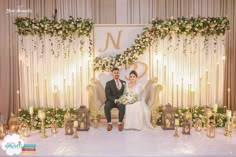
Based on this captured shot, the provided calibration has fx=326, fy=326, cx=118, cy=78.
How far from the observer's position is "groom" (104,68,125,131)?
6702 mm

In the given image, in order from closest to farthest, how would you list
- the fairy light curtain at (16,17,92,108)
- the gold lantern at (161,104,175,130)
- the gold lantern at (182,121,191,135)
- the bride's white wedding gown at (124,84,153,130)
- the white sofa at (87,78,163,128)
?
the gold lantern at (182,121,191,135)
the bride's white wedding gown at (124,84,153,130)
the gold lantern at (161,104,175,130)
the white sofa at (87,78,163,128)
the fairy light curtain at (16,17,92,108)

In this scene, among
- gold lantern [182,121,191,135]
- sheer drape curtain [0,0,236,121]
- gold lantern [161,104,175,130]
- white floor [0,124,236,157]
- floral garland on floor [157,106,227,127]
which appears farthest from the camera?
sheer drape curtain [0,0,236,121]

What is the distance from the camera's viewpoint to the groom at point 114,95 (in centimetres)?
670

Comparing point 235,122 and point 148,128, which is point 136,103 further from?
point 235,122

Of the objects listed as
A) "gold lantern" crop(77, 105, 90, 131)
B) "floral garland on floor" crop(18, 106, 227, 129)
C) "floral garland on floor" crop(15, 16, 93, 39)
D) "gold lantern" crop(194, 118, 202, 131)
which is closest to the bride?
"floral garland on floor" crop(18, 106, 227, 129)

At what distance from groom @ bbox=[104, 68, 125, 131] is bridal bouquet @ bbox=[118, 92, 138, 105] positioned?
88 mm

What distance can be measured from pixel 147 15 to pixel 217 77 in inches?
104

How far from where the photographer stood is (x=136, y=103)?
6617mm

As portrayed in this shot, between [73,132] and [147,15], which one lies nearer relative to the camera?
[73,132]

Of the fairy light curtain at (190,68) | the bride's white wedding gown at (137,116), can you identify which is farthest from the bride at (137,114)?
the fairy light curtain at (190,68)

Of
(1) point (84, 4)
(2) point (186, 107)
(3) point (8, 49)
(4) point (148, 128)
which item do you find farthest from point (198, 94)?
(3) point (8, 49)

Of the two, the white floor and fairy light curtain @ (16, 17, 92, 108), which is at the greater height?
fairy light curtain @ (16, 17, 92, 108)

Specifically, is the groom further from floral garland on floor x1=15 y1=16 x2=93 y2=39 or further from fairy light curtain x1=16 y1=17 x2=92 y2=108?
floral garland on floor x1=15 y1=16 x2=93 y2=39

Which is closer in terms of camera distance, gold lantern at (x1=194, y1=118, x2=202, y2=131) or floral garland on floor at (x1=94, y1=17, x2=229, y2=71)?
gold lantern at (x1=194, y1=118, x2=202, y2=131)
